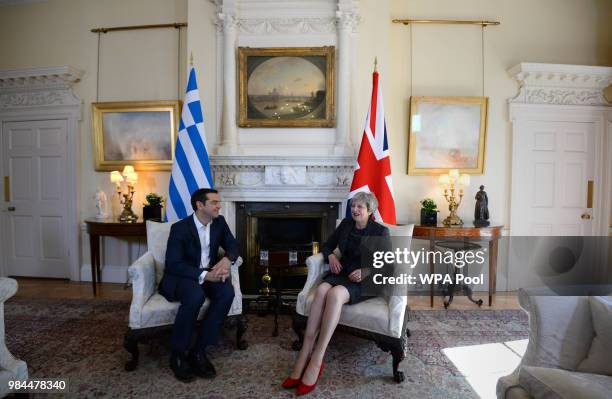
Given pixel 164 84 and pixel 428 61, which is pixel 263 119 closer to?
pixel 164 84

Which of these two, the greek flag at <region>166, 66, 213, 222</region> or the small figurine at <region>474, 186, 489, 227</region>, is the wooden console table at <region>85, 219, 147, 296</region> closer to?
the greek flag at <region>166, 66, 213, 222</region>

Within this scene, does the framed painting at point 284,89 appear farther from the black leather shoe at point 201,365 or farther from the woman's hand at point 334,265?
the black leather shoe at point 201,365

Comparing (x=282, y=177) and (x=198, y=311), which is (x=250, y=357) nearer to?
(x=198, y=311)

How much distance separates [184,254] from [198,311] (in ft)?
1.54

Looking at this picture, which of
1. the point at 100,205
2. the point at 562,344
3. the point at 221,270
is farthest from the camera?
the point at 100,205

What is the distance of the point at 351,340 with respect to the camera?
288 centimetres

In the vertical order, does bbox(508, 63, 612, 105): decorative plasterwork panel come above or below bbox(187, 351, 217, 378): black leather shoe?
above

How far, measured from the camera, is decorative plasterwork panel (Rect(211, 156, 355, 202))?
12.7 ft

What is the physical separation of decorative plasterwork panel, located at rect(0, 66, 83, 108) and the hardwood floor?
2481 mm

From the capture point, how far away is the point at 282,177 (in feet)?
12.8

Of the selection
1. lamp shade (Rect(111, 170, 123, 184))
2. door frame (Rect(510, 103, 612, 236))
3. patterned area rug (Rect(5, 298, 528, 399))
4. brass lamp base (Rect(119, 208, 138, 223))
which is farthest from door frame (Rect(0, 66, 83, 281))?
door frame (Rect(510, 103, 612, 236))

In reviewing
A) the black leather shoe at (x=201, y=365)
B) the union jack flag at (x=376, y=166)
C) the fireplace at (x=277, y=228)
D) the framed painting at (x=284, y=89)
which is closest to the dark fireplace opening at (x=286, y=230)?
the fireplace at (x=277, y=228)

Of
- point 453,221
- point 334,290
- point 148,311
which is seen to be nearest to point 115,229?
point 148,311

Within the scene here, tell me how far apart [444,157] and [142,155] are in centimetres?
397
